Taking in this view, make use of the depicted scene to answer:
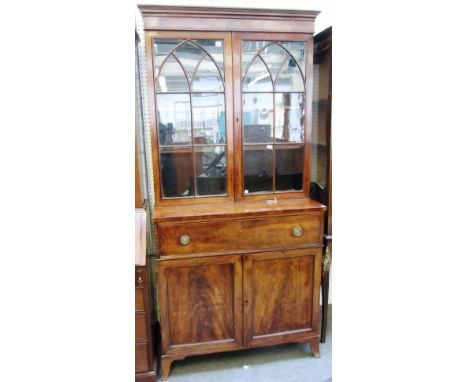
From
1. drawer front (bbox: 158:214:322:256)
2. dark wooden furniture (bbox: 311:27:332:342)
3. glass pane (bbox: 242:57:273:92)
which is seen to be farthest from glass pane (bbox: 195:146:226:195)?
dark wooden furniture (bbox: 311:27:332:342)

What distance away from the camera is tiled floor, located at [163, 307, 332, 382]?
59.1 inches

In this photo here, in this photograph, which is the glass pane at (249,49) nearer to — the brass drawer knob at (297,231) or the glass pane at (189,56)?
the glass pane at (189,56)

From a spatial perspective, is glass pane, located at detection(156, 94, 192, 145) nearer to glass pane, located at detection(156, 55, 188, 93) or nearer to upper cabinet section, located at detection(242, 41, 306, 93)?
glass pane, located at detection(156, 55, 188, 93)

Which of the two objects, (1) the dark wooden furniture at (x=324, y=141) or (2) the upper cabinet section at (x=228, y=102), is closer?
(2) the upper cabinet section at (x=228, y=102)

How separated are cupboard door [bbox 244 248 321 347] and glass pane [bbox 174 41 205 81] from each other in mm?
931

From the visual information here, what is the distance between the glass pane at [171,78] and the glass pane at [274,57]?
40 centimetres

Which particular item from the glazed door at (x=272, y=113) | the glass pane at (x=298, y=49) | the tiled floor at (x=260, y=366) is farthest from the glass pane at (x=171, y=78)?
the tiled floor at (x=260, y=366)

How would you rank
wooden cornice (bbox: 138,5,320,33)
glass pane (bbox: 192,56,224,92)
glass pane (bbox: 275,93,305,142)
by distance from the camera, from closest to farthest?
wooden cornice (bbox: 138,5,320,33) → glass pane (bbox: 192,56,224,92) → glass pane (bbox: 275,93,305,142)

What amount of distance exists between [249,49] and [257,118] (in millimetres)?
323

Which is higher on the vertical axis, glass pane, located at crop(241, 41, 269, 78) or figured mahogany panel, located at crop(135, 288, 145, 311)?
glass pane, located at crop(241, 41, 269, 78)

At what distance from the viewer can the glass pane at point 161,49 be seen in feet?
4.49
